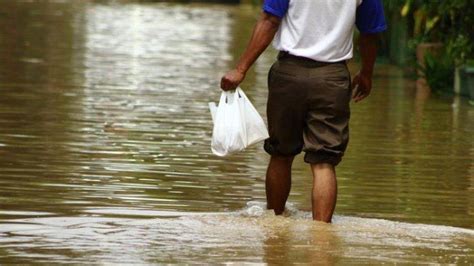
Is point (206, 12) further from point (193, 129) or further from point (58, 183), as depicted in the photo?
point (58, 183)

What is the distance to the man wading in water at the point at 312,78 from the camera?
8266 mm

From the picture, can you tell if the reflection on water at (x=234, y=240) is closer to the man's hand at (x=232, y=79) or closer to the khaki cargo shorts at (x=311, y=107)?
the khaki cargo shorts at (x=311, y=107)

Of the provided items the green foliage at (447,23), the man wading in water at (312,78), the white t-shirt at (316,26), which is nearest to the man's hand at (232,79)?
the man wading in water at (312,78)

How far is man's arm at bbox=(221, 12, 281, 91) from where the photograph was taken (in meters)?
8.27

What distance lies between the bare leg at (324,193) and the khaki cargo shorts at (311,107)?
0.05 metres

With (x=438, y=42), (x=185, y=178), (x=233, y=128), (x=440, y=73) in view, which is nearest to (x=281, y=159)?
(x=233, y=128)

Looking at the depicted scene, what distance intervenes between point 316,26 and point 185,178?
2.41m

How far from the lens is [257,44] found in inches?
327

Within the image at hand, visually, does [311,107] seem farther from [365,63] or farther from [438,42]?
[438,42]

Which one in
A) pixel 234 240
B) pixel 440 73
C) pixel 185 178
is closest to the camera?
pixel 234 240

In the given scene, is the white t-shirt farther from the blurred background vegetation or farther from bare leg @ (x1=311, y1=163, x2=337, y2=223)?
the blurred background vegetation

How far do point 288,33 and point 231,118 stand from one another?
0.57 m

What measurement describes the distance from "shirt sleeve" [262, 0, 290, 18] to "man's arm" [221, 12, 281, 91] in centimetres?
3

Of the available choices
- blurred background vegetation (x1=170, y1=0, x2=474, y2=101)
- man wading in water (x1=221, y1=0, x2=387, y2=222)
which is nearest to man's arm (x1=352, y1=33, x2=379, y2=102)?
man wading in water (x1=221, y1=0, x2=387, y2=222)
